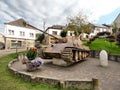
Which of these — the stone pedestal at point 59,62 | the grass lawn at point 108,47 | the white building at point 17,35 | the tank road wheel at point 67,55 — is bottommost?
the stone pedestal at point 59,62

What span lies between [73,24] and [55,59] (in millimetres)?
24337

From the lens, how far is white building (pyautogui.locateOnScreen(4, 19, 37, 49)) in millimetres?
35931

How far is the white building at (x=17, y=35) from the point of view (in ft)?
118

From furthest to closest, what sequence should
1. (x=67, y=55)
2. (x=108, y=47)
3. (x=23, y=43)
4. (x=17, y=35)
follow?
(x=23, y=43) → (x=17, y=35) → (x=108, y=47) → (x=67, y=55)

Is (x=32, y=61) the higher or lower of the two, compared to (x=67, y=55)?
lower

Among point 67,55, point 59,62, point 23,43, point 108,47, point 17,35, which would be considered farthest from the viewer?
point 23,43

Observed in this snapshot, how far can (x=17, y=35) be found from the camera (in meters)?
38.2

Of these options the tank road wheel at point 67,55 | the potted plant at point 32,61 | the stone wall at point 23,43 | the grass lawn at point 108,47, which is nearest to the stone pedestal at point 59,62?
the tank road wheel at point 67,55

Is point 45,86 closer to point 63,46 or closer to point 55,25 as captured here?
point 63,46

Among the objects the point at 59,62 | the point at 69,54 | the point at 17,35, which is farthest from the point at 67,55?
the point at 17,35

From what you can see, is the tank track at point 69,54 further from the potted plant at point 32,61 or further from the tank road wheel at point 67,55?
the potted plant at point 32,61

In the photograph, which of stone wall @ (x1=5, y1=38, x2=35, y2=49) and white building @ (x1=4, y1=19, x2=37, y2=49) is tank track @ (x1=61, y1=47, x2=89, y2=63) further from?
stone wall @ (x1=5, y1=38, x2=35, y2=49)

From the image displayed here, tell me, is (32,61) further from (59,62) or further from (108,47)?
(108,47)

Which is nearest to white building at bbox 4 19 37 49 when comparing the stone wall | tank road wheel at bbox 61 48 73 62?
the stone wall
